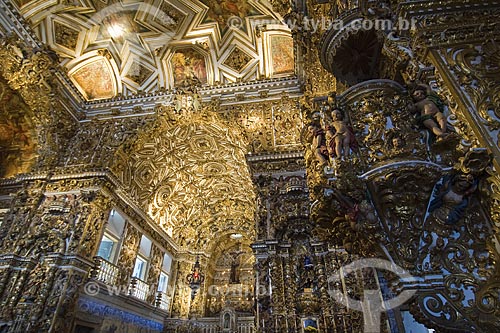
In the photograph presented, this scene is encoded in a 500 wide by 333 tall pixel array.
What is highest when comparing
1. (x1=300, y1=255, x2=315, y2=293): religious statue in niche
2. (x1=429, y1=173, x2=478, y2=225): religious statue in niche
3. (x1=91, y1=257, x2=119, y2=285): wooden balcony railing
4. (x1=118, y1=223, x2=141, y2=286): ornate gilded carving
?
(x1=118, y1=223, x2=141, y2=286): ornate gilded carving

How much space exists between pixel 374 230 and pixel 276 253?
513cm

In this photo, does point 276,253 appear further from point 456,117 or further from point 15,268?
point 15,268

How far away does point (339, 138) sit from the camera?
4199 mm

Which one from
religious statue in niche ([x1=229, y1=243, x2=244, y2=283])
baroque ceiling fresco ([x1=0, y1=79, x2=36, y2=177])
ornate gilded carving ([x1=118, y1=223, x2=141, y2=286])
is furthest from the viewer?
religious statue in niche ([x1=229, y1=243, x2=244, y2=283])

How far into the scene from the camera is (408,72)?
4.29m

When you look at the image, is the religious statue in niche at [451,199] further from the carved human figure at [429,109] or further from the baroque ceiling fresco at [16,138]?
the baroque ceiling fresco at [16,138]

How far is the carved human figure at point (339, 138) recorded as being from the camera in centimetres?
411

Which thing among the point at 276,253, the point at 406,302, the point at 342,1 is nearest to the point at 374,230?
the point at 406,302

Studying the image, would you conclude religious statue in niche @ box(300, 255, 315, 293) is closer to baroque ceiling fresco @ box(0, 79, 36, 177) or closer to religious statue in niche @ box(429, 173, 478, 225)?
religious statue in niche @ box(429, 173, 478, 225)

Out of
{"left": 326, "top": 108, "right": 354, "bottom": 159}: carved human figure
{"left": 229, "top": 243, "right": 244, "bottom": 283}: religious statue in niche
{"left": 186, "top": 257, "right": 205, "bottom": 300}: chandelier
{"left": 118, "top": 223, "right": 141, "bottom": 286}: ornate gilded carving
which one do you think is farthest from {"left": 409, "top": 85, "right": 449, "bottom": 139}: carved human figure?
{"left": 229, "top": 243, "right": 244, "bottom": 283}: religious statue in niche

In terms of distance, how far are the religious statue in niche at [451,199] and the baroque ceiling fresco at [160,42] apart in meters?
8.85

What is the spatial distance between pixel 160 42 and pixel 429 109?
10792mm

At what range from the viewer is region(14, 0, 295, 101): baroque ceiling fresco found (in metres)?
11.0

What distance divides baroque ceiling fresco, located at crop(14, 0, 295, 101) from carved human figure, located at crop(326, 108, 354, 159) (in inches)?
302
